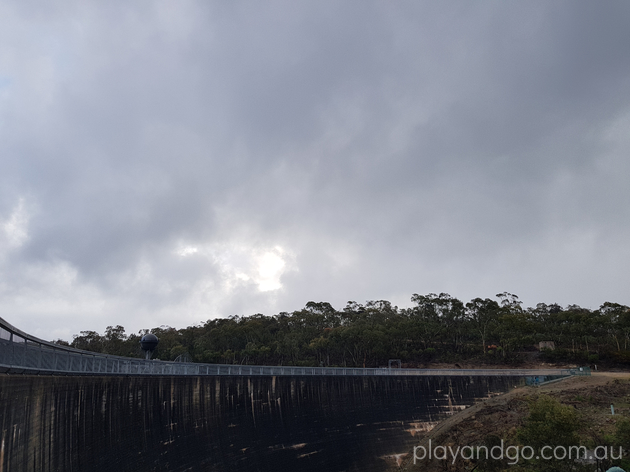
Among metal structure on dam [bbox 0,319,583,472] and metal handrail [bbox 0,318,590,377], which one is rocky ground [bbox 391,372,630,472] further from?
metal handrail [bbox 0,318,590,377]

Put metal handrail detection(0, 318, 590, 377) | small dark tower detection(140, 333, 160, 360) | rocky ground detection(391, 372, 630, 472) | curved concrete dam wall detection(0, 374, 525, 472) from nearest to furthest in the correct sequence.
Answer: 1. metal handrail detection(0, 318, 590, 377)
2. curved concrete dam wall detection(0, 374, 525, 472)
3. small dark tower detection(140, 333, 160, 360)
4. rocky ground detection(391, 372, 630, 472)

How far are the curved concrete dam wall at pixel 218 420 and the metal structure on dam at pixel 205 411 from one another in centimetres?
7

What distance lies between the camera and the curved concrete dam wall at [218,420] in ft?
51.9

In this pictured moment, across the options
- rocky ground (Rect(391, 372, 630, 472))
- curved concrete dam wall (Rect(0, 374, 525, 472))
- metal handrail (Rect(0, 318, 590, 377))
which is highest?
metal handrail (Rect(0, 318, 590, 377))

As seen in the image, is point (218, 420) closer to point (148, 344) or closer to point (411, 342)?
point (148, 344)

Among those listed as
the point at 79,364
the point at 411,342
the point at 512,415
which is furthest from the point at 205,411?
the point at 411,342

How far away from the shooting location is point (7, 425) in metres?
13.4

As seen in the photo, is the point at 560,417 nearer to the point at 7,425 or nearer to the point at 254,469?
the point at 254,469

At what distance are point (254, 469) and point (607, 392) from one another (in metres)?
41.1

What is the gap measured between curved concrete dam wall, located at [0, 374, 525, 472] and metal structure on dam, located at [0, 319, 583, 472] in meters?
0.07

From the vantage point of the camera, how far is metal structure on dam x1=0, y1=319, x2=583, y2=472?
15336 millimetres

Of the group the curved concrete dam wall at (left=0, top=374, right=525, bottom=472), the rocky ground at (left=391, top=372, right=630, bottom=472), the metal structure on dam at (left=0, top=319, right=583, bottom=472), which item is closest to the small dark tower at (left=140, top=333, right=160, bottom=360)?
the metal structure on dam at (left=0, top=319, right=583, bottom=472)

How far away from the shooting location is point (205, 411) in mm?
27906

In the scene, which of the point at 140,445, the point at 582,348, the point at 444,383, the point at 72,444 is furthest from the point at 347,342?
the point at 72,444
